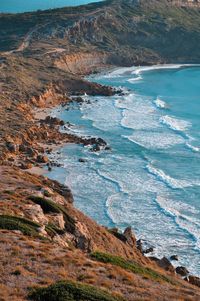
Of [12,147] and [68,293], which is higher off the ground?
[68,293]

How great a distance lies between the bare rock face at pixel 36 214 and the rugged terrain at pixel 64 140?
1.7 inches

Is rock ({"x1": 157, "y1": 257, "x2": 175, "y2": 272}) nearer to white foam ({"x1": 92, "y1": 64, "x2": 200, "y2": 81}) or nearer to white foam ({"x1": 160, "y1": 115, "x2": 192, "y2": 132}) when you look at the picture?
white foam ({"x1": 160, "y1": 115, "x2": 192, "y2": 132})

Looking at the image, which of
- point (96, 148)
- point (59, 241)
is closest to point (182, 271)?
point (59, 241)

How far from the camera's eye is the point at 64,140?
2184 inches

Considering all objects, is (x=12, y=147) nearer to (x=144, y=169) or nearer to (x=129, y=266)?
(x=144, y=169)

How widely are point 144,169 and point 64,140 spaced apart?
11460 mm

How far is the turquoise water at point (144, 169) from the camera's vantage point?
111ft

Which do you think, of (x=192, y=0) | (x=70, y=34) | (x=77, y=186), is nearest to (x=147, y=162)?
(x=77, y=186)

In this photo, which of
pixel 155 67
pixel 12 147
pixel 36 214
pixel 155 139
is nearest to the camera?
pixel 36 214

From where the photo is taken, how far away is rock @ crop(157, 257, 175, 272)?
26116mm

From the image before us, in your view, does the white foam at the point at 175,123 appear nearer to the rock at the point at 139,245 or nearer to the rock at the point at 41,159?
the rock at the point at 41,159

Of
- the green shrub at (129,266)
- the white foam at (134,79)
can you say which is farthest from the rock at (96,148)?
the white foam at (134,79)

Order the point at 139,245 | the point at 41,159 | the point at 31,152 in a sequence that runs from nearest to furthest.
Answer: the point at 139,245, the point at 41,159, the point at 31,152

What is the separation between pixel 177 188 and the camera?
41.3 meters
